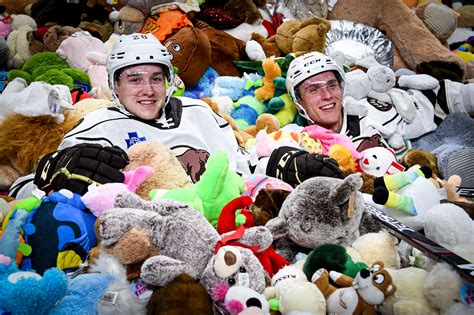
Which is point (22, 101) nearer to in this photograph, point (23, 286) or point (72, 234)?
point (72, 234)

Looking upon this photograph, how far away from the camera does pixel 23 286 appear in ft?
3.05

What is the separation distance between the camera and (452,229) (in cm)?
121

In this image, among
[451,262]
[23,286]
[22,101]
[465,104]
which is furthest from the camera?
[465,104]

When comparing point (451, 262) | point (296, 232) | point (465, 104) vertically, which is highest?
point (451, 262)

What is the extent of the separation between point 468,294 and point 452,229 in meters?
0.23

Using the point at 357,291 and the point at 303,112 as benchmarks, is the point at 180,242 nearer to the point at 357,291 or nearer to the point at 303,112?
the point at 357,291

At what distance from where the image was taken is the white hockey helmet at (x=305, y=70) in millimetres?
2740

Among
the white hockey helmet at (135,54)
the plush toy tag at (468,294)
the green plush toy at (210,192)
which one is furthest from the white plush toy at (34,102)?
the plush toy tag at (468,294)

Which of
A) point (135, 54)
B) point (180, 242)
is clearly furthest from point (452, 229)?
point (135, 54)

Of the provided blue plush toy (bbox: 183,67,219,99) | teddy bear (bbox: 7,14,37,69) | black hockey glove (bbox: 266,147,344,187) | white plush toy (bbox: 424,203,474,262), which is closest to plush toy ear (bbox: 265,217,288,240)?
white plush toy (bbox: 424,203,474,262)

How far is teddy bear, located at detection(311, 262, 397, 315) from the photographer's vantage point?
1.05m

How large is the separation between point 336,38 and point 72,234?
116 inches

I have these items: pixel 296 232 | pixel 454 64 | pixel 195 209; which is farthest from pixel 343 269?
pixel 454 64

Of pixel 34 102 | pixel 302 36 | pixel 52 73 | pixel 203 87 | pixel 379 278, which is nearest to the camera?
pixel 379 278
